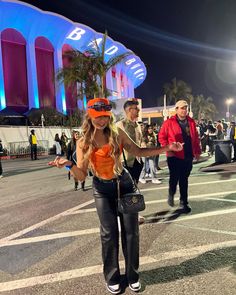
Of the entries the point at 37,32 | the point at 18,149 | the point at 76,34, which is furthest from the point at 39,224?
the point at 76,34

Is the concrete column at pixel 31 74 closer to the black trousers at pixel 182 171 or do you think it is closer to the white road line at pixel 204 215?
the black trousers at pixel 182 171

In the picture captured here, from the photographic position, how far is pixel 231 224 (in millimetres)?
4543

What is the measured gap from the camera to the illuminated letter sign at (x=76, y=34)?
40.1m

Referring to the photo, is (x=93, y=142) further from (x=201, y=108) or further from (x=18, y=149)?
(x=201, y=108)

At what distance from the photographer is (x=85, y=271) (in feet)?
10.8

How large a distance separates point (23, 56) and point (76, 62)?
14.2 metres

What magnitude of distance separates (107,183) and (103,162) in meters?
0.20

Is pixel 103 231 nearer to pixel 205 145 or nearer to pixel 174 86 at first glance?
pixel 205 145

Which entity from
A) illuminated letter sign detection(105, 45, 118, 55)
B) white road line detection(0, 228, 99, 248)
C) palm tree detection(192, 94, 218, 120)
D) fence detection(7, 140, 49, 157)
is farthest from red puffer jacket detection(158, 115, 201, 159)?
palm tree detection(192, 94, 218, 120)

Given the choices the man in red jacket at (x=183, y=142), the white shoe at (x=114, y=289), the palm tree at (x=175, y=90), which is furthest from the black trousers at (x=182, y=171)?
the palm tree at (x=175, y=90)

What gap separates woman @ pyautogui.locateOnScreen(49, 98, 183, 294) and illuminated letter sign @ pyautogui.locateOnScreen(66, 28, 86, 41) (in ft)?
131

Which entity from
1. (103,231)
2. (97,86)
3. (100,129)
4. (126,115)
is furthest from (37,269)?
(97,86)

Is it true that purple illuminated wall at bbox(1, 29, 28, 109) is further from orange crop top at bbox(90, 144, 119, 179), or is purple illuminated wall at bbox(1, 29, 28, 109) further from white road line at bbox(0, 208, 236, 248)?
orange crop top at bbox(90, 144, 119, 179)

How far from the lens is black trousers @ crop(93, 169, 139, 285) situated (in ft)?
9.09
